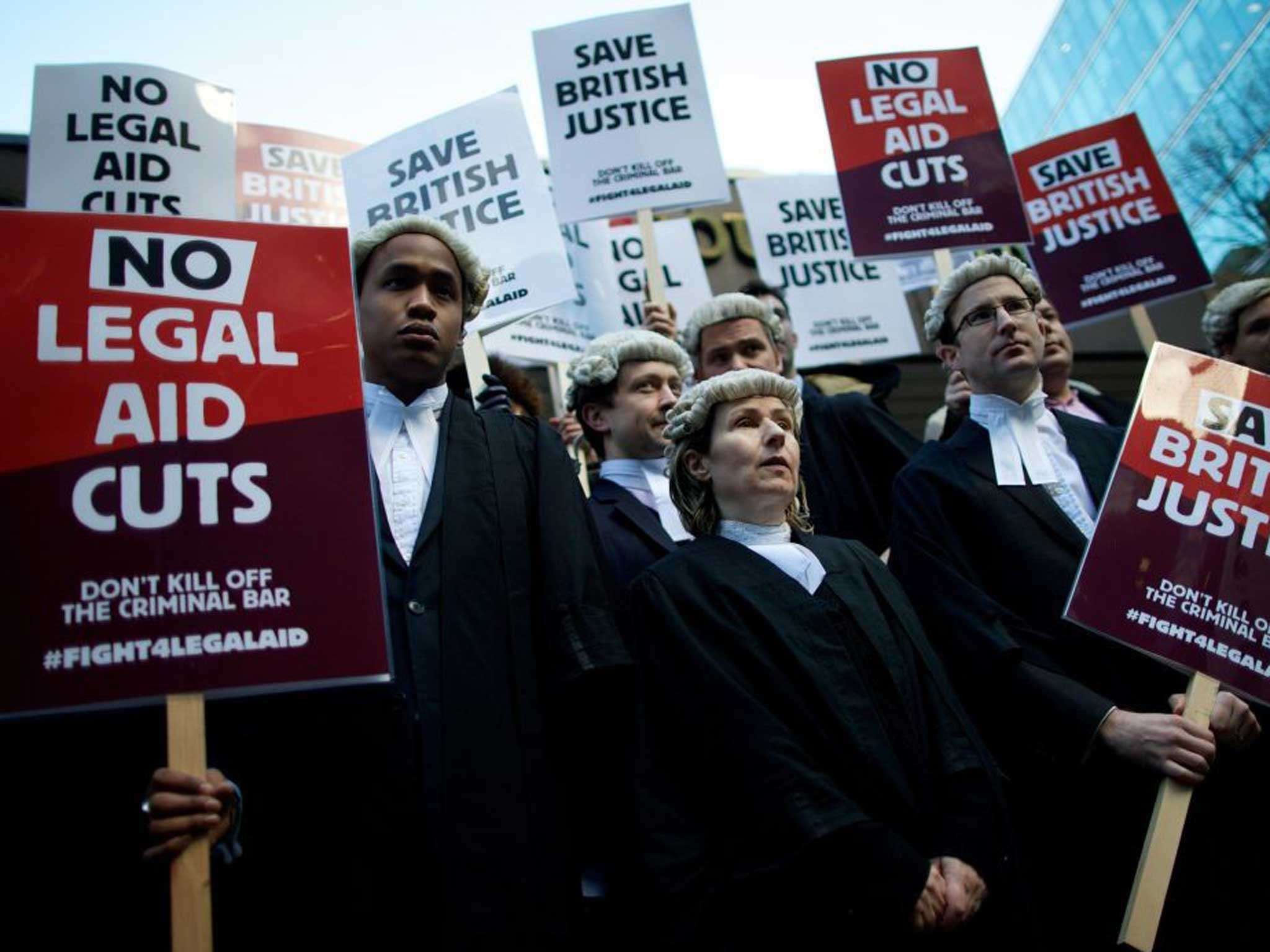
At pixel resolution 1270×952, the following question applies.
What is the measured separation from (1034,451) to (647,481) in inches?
46.7

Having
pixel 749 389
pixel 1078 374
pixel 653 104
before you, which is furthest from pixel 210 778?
pixel 1078 374

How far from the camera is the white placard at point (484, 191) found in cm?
396

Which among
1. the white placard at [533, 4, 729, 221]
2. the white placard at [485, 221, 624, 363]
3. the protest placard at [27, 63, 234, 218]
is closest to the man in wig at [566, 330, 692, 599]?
the white placard at [485, 221, 624, 363]

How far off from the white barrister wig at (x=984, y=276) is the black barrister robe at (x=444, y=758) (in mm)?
1738

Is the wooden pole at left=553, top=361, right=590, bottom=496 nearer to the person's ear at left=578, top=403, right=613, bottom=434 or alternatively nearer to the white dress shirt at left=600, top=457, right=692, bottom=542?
the person's ear at left=578, top=403, right=613, bottom=434

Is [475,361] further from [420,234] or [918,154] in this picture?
[918,154]

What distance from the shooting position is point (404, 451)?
2.34 meters

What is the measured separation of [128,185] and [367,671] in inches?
127

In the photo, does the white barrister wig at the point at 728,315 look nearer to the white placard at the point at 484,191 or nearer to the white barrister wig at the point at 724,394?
the white placard at the point at 484,191

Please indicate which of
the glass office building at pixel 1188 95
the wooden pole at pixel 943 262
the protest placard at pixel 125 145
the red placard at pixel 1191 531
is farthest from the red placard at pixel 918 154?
the glass office building at pixel 1188 95

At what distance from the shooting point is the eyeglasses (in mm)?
3100

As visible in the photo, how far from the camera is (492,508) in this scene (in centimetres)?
216

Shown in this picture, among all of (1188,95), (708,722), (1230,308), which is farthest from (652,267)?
(1188,95)

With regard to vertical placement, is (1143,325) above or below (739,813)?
above
